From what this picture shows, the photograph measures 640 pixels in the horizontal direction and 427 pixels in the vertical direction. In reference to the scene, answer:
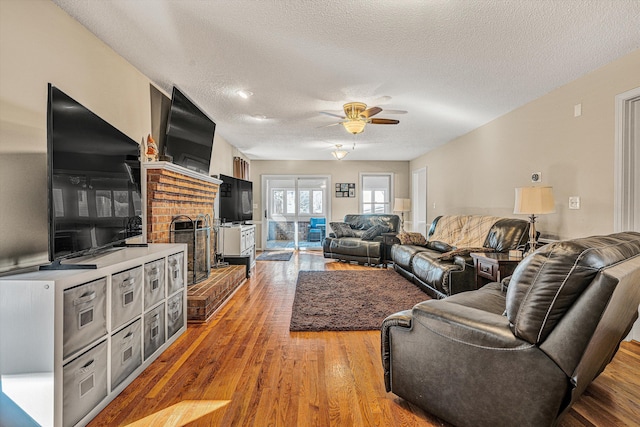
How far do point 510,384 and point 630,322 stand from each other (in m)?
0.99

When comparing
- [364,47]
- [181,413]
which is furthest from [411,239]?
[181,413]

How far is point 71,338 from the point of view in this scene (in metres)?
1.50

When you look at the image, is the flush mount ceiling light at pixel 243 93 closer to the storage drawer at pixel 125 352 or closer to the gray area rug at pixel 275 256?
the storage drawer at pixel 125 352

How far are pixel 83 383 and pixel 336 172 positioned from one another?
734 centimetres

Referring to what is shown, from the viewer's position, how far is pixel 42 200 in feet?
6.62

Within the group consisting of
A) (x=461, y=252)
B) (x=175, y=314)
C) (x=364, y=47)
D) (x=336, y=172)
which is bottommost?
(x=175, y=314)

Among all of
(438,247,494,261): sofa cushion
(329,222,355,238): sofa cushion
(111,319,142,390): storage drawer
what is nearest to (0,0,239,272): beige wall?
(111,319,142,390): storage drawer

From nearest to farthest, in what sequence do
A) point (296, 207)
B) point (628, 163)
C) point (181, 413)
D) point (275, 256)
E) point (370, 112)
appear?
point (181, 413) → point (628, 163) → point (370, 112) → point (275, 256) → point (296, 207)

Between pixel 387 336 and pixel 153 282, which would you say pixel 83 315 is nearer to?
pixel 153 282

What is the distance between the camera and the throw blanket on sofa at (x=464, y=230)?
4207 millimetres

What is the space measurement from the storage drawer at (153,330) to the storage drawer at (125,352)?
0.27ft

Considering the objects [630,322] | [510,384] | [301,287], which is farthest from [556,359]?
[301,287]

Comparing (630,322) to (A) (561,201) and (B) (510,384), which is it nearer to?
(B) (510,384)

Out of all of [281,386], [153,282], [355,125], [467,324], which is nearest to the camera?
[467,324]
